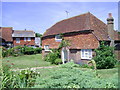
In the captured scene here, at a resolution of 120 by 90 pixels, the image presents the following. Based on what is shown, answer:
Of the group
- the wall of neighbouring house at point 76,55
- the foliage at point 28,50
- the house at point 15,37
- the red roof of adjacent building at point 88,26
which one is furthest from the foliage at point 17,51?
the wall of neighbouring house at point 76,55

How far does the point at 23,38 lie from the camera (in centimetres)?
5059

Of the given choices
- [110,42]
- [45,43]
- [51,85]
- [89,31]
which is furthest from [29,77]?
[45,43]

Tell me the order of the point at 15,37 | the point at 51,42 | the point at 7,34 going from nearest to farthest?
1. the point at 51,42
2. the point at 7,34
3. the point at 15,37

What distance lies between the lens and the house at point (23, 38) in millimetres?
49444

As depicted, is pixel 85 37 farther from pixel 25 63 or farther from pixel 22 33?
pixel 22 33

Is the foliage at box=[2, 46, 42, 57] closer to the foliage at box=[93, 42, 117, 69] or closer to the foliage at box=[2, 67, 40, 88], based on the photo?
the foliage at box=[93, 42, 117, 69]

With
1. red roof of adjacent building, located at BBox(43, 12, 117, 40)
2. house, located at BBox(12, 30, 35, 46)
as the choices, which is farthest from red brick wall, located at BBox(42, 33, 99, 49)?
house, located at BBox(12, 30, 35, 46)

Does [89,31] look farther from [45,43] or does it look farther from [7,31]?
[7,31]

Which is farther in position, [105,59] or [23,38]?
[23,38]

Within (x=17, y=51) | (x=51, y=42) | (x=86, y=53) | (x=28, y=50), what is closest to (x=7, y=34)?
(x=28, y=50)

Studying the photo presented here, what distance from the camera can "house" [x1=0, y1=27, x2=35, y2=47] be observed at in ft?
156

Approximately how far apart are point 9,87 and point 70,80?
3.28 m

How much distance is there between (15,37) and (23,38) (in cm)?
281

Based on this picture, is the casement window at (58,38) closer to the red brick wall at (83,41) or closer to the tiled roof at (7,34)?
the red brick wall at (83,41)
